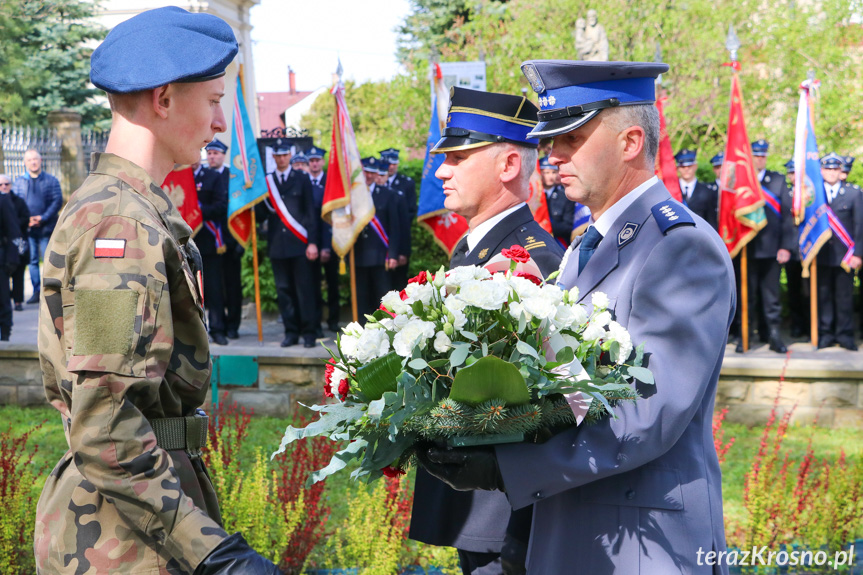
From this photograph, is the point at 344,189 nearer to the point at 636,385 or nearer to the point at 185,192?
the point at 185,192

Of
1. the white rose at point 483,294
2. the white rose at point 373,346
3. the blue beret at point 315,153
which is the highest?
the blue beret at point 315,153

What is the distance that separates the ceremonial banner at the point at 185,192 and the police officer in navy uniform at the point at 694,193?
225 inches

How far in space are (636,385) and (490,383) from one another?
0.38 meters

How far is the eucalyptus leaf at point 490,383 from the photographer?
5.32 ft

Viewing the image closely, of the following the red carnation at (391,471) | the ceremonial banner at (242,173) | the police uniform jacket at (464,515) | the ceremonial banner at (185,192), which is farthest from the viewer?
the ceremonial banner at (242,173)

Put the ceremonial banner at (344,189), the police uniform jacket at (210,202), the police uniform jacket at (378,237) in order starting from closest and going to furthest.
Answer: the ceremonial banner at (344,189) < the police uniform jacket at (210,202) < the police uniform jacket at (378,237)

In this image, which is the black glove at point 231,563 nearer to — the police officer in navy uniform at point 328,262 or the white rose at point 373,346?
the white rose at point 373,346

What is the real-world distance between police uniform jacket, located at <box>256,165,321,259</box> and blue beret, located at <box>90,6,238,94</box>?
26.1ft

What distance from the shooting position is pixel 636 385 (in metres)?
Answer: 1.82

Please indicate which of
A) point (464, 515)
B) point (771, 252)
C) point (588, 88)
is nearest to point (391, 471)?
point (464, 515)

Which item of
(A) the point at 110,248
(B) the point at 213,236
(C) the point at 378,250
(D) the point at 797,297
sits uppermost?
(A) the point at 110,248

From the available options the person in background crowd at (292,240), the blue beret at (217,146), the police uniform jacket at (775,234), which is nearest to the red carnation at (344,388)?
the person in background crowd at (292,240)

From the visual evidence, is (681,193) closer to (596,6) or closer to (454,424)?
(596,6)

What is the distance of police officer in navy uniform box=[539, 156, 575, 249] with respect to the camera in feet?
33.9
